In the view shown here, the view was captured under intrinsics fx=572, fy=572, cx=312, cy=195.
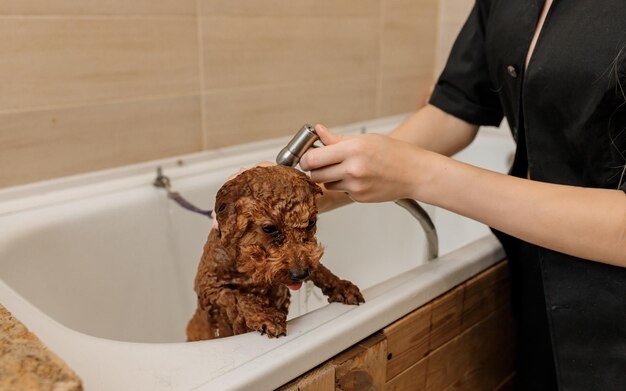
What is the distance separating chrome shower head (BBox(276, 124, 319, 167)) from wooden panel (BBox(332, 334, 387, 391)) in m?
0.27

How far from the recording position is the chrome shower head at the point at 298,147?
29.8 inches

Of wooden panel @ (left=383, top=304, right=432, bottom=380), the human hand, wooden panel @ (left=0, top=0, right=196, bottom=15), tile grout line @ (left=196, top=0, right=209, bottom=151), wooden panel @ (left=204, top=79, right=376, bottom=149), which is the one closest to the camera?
the human hand

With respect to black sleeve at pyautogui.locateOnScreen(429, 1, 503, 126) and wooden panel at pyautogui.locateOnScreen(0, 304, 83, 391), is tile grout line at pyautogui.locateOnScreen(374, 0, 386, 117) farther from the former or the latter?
wooden panel at pyautogui.locateOnScreen(0, 304, 83, 391)

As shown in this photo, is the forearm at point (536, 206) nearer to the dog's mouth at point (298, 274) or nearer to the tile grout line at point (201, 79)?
the dog's mouth at point (298, 274)

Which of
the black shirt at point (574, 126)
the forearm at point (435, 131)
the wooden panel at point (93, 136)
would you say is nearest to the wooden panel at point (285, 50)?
the wooden panel at point (93, 136)

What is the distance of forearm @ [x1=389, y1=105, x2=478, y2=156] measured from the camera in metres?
1.08

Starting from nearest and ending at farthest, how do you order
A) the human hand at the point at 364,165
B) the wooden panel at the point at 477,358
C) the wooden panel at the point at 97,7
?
1. the human hand at the point at 364,165
2. the wooden panel at the point at 477,358
3. the wooden panel at the point at 97,7

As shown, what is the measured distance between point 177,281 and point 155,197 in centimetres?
20

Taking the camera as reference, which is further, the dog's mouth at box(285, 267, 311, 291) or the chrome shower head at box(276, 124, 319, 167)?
the chrome shower head at box(276, 124, 319, 167)

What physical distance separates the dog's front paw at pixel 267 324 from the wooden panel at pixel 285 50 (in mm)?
869

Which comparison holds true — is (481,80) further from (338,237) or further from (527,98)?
(338,237)

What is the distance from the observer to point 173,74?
4.52 ft

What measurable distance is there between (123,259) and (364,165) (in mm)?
700

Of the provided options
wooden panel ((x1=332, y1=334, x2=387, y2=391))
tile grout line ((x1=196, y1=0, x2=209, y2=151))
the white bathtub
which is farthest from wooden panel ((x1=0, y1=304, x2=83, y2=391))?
tile grout line ((x1=196, y1=0, x2=209, y2=151))
